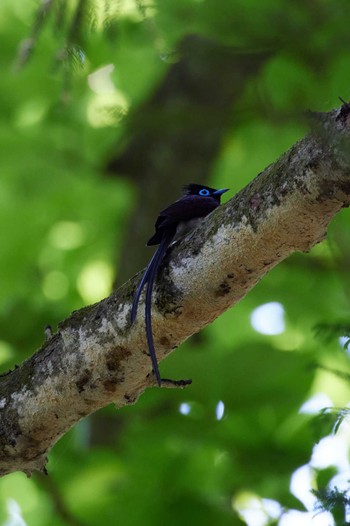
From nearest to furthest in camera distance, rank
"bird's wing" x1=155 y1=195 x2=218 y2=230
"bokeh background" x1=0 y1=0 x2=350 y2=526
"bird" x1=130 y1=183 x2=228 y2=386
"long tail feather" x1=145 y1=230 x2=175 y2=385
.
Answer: "bokeh background" x1=0 y1=0 x2=350 y2=526
"long tail feather" x1=145 y1=230 x2=175 y2=385
"bird" x1=130 y1=183 x2=228 y2=386
"bird's wing" x1=155 y1=195 x2=218 y2=230

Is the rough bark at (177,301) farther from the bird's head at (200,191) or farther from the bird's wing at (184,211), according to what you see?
the bird's head at (200,191)

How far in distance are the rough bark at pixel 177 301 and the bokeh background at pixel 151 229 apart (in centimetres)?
22

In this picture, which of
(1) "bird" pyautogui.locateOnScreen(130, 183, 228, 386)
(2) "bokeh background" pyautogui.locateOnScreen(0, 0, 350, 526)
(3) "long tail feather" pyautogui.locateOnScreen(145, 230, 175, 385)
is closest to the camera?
(2) "bokeh background" pyautogui.locateOnScreen(0, 0, 350, 526)

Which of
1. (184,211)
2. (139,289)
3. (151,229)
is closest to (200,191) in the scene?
(184,211)

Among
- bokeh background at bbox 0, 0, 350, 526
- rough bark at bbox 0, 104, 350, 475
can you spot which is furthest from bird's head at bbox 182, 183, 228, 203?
rough bark at bbox 0, 104, 350, 475

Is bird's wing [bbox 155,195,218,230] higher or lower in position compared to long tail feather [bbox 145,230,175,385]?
higher

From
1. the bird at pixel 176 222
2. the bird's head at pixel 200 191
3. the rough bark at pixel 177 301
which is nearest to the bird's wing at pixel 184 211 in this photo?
the bird at pixel 176 222

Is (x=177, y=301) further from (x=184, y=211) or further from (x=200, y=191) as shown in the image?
(x=200, y=191)

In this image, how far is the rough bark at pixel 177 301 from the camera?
2.56 meters

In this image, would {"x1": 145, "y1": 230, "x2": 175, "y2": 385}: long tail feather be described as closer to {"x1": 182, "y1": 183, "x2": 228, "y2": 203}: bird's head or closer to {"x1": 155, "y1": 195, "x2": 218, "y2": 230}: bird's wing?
{"x1": 155, "y1": 195, "x2": 218, "y2": 230}: bird's wing

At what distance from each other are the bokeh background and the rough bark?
223 mm

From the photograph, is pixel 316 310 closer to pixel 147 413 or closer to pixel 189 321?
pixel 147 413

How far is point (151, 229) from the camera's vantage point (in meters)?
7.32

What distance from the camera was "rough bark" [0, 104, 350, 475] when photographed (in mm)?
2562
